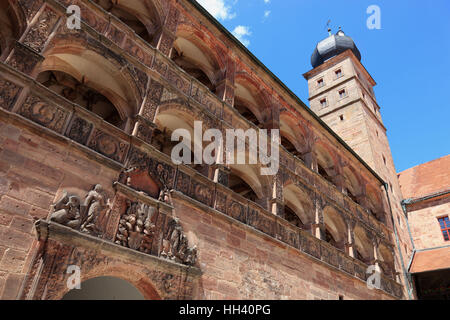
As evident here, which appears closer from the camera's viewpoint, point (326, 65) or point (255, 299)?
point (255, 299)

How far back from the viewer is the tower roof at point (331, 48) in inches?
1000

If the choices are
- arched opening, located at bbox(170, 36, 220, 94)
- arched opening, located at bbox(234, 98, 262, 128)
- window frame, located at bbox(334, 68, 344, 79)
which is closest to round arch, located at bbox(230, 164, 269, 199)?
arched opening, located at bbox(170, 36, 220, 94)

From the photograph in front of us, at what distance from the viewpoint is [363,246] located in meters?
12.3

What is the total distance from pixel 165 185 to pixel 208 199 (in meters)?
1.07

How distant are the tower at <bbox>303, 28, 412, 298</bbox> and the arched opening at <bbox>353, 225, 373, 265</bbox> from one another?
8.94 feet

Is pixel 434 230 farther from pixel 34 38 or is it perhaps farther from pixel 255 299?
pixel 34 38

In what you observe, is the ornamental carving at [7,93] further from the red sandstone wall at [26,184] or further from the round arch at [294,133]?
the round arch at [294,133]

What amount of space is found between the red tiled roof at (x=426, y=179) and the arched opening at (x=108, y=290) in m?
17.1

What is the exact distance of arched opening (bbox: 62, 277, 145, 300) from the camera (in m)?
5.74

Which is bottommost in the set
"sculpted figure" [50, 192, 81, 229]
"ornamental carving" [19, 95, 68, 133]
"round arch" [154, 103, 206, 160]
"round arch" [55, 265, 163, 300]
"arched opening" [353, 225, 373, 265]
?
"round arch" [55, 265, 163, 300]

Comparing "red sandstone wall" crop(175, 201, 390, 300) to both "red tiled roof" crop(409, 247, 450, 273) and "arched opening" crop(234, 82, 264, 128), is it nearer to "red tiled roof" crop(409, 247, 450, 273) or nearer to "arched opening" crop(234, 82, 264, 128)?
"arched opening" crop(234, 82, 264, 128)

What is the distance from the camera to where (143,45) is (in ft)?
23.2

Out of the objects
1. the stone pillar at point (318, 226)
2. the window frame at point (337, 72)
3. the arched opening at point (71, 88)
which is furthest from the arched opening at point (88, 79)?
the window frame at point (337, 72)
